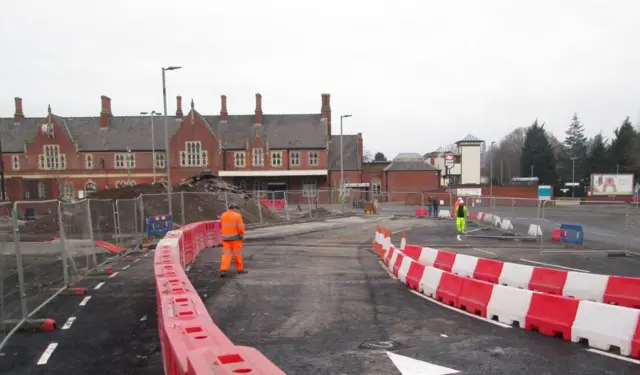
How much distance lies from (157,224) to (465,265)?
547 inches

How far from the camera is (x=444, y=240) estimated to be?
2173 cm

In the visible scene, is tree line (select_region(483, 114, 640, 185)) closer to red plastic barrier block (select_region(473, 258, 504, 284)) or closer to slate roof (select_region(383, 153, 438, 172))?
slate roof (select_region(383, 153, 438, 172))

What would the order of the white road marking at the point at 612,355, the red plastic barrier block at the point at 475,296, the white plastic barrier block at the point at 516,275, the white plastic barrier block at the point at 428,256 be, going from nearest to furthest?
1. the white road marking at the point at 612,355
2. the red plastic barrier block at the point at 475,296
3. the white plastic barrier block at the point at 516,275
4. the white plastic barrier block at the point at 428,256

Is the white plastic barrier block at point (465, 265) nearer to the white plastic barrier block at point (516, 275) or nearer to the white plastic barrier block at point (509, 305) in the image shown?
the white plastic barrier block at point (516, 275)

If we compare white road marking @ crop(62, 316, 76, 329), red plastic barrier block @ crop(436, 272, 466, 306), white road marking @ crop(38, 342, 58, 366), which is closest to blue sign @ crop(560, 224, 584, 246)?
red plastic barrier block @ crop(436, 272, 466, 306)

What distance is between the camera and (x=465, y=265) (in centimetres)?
1194

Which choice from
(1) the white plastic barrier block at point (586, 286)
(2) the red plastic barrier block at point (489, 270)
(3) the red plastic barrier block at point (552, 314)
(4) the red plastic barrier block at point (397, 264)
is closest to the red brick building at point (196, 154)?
(4) the red plastic barrier block at point (397, 264)

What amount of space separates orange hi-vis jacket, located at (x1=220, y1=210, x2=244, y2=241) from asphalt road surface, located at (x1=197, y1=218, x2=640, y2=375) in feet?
3.36

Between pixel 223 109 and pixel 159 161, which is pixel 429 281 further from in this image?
pixel 223 109

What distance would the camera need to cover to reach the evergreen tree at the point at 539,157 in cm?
8619

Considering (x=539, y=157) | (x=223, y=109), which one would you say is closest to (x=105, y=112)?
(x=223, y=109)

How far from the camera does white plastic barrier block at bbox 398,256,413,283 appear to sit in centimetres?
1094

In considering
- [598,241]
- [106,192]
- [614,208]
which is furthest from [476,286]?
[614,208]

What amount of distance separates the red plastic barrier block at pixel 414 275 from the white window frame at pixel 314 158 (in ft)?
179
